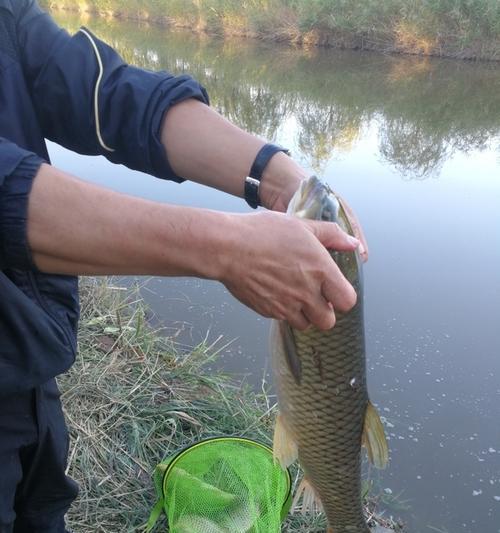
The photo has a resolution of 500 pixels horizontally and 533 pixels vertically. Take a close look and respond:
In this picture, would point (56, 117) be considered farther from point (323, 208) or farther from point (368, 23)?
point (368, 23)

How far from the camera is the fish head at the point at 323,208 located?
1174 millimetres

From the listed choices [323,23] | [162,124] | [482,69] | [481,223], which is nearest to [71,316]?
[162,124]

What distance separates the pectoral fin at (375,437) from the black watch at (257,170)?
1.91 feet

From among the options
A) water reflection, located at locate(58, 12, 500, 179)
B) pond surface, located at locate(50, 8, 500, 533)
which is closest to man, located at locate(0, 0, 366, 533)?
pond surface, located at locate(50, 8, 500, 533)

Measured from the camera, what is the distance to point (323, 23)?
13008 millimetres

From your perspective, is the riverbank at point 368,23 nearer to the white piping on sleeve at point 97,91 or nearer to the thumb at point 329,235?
the white piping on sleeve at point 97,91

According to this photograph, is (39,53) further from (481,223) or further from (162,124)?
(481,223)

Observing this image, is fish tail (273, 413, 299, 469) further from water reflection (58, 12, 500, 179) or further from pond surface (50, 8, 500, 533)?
water reflection (58, 12, 500, 179)

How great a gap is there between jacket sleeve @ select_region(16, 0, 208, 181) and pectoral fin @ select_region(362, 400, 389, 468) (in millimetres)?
777

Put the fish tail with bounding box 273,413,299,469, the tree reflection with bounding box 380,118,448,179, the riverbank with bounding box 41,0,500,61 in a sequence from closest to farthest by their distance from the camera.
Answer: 1. the fish tail with bounding box 273,413,299,469
2. the tree reflection with bounding box 380,118,448,179
3. the riverbank with bounding box 41,0,500,61

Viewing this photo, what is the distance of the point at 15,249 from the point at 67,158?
18.2 ft

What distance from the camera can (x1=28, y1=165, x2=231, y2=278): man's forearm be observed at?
884 mm

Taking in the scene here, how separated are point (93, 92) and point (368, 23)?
12.3 metres

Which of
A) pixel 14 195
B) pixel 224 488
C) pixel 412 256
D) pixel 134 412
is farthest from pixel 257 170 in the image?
pixel 412 256
